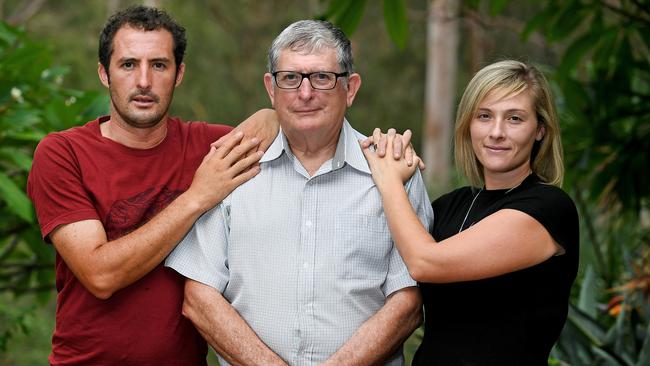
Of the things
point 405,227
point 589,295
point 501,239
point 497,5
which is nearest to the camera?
point 501,239

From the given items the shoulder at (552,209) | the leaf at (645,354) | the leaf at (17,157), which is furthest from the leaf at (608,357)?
the leaf at (17,157)

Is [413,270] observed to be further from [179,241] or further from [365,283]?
[179,241]

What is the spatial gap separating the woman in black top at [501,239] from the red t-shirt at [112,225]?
0.82 m

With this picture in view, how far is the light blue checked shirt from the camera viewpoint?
330 cm

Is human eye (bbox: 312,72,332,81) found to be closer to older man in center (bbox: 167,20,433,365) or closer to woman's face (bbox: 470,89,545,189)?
older man in center (bbox: 167,20,433,365)

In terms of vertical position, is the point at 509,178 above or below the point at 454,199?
above

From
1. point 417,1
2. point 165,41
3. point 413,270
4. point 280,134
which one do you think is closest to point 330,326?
point 413,270

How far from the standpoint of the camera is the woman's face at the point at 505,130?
10.3ft

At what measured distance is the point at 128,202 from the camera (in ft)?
11.0

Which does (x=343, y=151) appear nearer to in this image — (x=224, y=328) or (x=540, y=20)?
(x=224, y=328)

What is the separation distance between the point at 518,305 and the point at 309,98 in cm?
98

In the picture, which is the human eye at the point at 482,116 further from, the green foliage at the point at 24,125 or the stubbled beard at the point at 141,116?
the green foliage at the point at 24,125

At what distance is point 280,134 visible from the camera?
3.52 meters

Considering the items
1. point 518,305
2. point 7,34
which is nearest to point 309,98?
point 518,305
